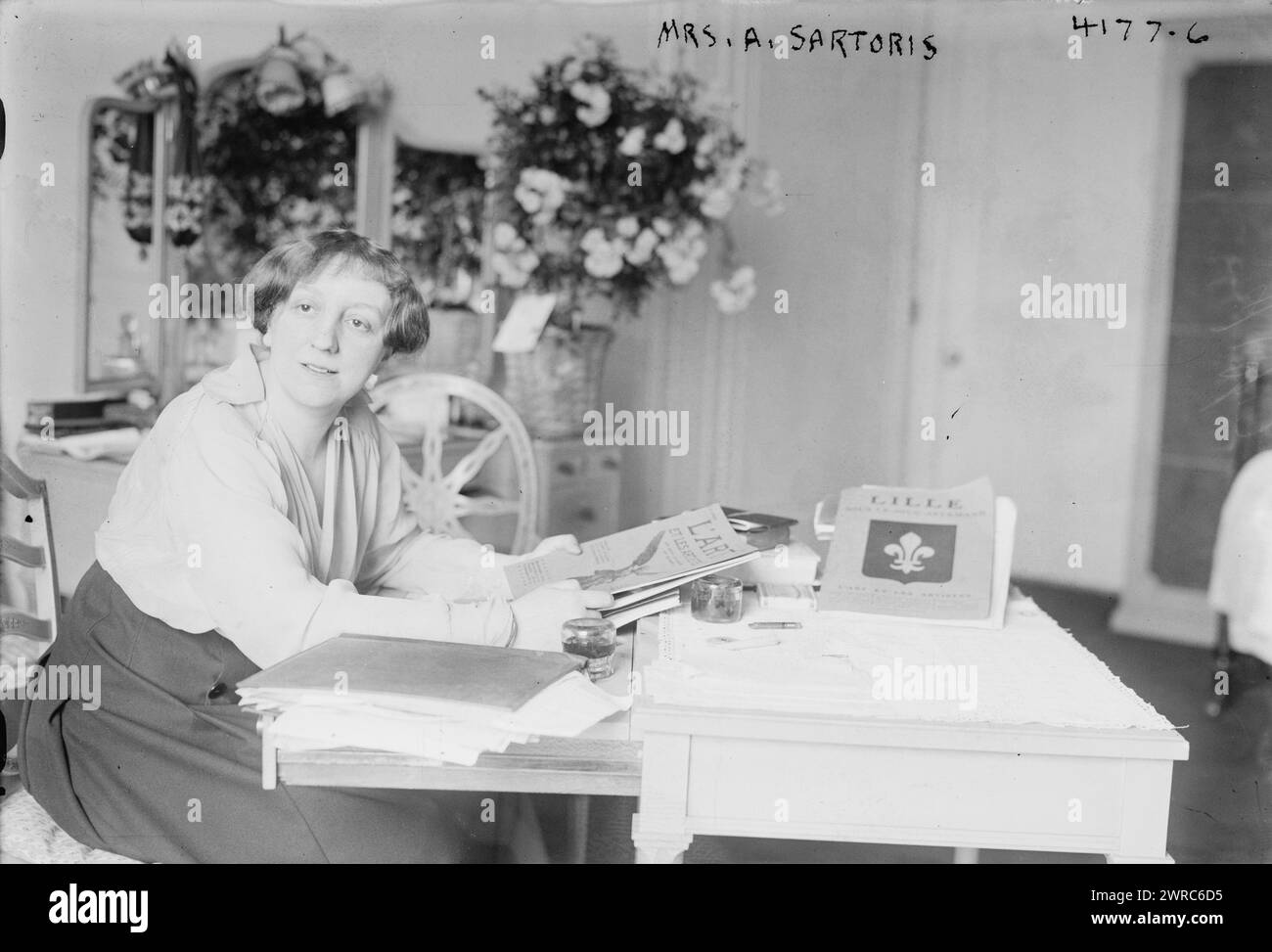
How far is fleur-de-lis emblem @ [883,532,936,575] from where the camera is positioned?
1.73m

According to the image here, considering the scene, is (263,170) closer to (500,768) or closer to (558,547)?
(558,547)

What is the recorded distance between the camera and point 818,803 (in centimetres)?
128

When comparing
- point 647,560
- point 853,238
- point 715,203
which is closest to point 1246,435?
point 853,238

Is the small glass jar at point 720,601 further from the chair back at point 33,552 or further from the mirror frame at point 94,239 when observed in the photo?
the mirror frame at point 94,239

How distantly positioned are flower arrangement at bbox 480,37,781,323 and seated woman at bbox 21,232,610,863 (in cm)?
150

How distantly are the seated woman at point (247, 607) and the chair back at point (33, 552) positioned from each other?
0.19m

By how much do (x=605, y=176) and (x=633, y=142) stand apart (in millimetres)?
121

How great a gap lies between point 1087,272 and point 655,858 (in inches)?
Result: 138

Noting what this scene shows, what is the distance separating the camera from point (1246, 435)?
11.9ft

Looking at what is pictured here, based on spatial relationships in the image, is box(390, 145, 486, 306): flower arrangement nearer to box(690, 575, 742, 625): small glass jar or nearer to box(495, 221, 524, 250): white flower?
box(495, 221, 524, 250): white flower

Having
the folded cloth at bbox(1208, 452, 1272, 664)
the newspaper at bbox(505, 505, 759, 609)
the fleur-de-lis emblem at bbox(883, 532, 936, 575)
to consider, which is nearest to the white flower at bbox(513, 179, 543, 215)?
the newspaper at bbox(505, 505, 759, 609)

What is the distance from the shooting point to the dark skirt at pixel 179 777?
146cm

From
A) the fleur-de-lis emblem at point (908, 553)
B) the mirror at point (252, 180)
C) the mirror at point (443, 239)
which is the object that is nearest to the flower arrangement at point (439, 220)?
the mirror at point (443, 239)
